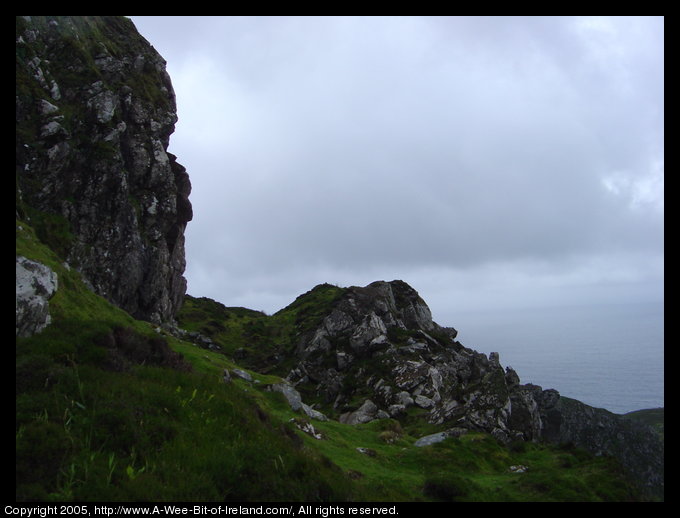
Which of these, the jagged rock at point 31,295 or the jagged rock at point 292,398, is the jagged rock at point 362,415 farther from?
the jagged rock at point 31,295

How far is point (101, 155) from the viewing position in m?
50.2

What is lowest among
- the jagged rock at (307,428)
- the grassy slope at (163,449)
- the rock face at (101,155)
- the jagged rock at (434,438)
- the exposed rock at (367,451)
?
the jagged rock at (434,438)

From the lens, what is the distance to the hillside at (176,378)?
1091cm

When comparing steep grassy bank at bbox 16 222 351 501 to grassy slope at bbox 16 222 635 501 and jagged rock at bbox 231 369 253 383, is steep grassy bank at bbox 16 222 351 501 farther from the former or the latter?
jagged rock at bbox 231 369 253 383

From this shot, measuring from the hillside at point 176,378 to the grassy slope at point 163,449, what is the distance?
0.06 meters

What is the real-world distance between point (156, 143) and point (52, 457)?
56.8 metres

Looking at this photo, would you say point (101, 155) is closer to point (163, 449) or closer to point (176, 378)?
point (176, 378)

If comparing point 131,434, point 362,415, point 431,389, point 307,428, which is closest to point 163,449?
point 131,434

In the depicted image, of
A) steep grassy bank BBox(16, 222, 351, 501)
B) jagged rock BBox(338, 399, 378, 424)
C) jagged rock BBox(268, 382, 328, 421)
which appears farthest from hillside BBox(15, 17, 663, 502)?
jagged rock BBox(338, 399, 378, 424)

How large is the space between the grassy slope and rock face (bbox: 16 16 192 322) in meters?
28.3

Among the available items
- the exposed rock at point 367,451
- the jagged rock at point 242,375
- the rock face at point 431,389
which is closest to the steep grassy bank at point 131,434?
the exposed rock at point 367,451

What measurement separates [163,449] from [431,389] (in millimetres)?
38876
